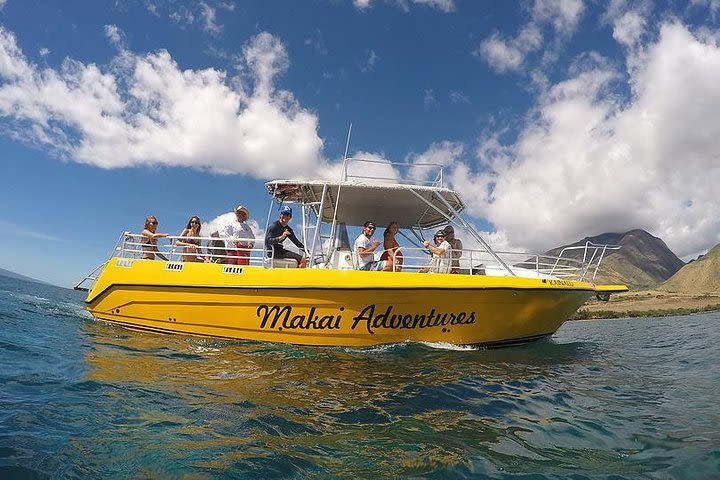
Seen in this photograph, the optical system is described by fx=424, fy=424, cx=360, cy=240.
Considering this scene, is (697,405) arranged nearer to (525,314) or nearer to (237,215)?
(525,314)

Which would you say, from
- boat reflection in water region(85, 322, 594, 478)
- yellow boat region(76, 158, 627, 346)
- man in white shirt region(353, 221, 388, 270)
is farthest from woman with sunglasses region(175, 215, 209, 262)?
man in white shirt region(353, 221, 388, 270)

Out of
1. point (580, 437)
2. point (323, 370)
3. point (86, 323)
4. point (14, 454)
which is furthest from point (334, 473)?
point (86, 323)

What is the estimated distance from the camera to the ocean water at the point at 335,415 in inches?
109

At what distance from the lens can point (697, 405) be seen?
4625 millimetres

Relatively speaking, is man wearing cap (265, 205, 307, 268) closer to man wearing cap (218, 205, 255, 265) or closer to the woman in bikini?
man wearing cap (218, 205, 255, 265)

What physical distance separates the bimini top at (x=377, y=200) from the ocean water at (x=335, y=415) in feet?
11.0

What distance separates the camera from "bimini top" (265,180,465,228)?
8.58 metres

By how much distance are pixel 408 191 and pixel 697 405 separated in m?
5.76

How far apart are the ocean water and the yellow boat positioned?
0.76m

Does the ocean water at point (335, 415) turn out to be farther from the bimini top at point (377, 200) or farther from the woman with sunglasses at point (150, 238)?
the bimini top at point (377, 200)

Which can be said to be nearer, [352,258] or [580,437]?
[580,437]

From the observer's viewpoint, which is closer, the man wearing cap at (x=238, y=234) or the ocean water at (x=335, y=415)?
the ocean water at (x=335, y=415)

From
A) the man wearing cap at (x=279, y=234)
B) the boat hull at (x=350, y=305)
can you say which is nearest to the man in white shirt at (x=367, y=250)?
the boat hull at (x=350, y=305)

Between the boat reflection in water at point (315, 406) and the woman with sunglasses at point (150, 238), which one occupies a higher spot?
the woman with sunglasses at point (150, 238)
